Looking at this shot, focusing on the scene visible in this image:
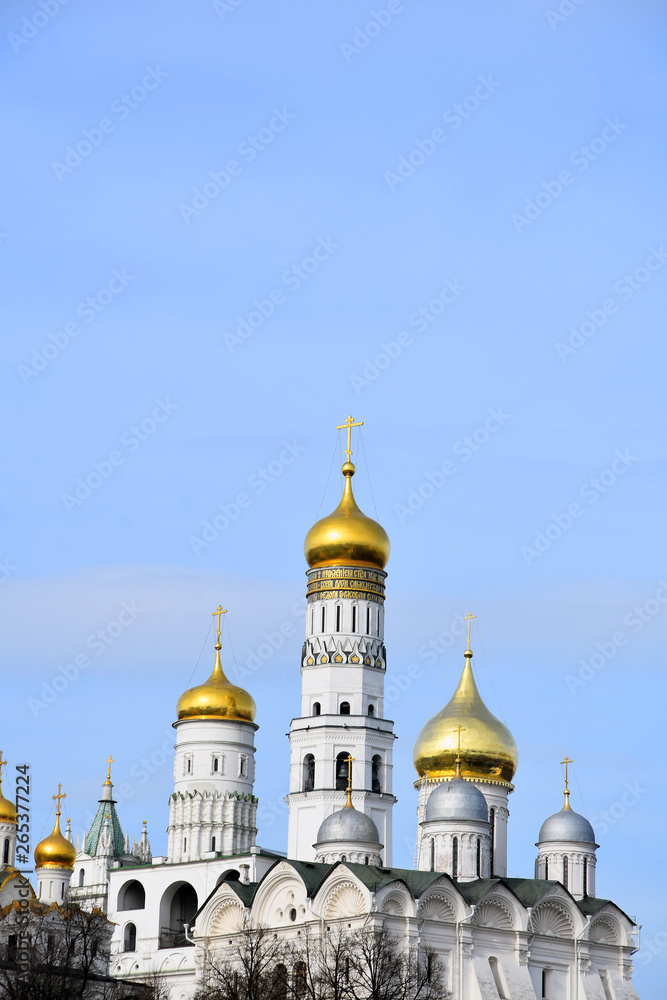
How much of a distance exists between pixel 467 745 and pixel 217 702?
7.39 m

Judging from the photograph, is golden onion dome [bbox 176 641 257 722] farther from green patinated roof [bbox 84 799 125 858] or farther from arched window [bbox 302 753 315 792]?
green patinated roof [bbox 84 799 125 858]

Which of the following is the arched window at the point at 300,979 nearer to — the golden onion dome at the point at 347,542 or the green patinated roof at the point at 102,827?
the golden onion dome at the point at 347,542

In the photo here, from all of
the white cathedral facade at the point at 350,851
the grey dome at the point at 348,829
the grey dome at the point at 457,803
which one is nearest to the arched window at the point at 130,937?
the white cathedral facade at the point at 350,851

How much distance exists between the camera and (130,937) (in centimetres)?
6412

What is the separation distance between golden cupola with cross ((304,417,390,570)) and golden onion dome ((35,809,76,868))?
1039 centimetres

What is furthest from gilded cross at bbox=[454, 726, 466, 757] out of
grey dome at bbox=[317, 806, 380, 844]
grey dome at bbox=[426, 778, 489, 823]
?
grey dome at bbox=[317, 806, 380, 844]

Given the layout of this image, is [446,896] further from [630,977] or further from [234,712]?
[234,712]

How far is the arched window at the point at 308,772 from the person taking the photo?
62.4 m

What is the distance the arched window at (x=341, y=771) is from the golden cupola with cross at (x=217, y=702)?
14.2 ft

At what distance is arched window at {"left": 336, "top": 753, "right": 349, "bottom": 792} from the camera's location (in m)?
62.0

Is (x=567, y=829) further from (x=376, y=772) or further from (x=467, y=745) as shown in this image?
(x=376, y=772)

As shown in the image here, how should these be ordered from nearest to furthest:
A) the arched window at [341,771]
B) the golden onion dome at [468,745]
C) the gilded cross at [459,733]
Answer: the arched window at [341,771], the gilded cross at [459,733], the golden onion dome at [468,745]

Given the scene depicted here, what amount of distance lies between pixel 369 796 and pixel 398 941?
771 cm

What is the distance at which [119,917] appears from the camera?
64.4 metres
